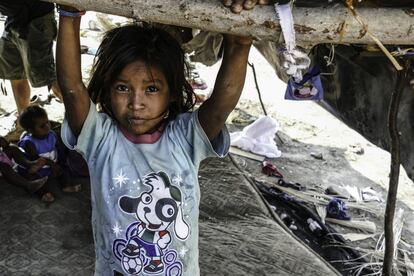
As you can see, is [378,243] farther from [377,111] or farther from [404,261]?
[377,111]

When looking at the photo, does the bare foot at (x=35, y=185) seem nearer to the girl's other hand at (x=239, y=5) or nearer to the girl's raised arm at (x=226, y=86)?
the girl's raised arm at (x=226, y=86)

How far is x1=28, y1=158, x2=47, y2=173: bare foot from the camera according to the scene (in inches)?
132

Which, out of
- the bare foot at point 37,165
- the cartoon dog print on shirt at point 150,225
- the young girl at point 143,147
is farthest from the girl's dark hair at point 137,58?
the bare foot at point 37,165

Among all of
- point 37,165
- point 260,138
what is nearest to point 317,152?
point 260,138

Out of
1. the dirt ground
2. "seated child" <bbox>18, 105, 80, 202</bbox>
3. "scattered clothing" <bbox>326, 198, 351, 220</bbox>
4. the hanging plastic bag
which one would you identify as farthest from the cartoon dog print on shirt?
"scattered clothing" <bbox>326, 198, 351, 220</bbox>

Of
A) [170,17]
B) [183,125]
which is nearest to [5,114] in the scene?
[183,125]

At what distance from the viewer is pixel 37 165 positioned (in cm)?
337

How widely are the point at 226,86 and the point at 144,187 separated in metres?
0.41

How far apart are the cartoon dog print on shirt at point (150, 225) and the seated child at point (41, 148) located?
6.12 ft

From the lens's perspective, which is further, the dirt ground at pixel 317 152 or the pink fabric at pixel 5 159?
the dirt ground at pixel 317 152

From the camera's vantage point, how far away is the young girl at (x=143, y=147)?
1.54m

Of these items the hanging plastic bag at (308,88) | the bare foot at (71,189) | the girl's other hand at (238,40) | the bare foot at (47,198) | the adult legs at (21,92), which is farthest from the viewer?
the adult legs at (21,92)

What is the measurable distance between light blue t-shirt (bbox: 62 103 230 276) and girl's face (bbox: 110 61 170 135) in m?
0.07

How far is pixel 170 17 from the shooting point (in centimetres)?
124
